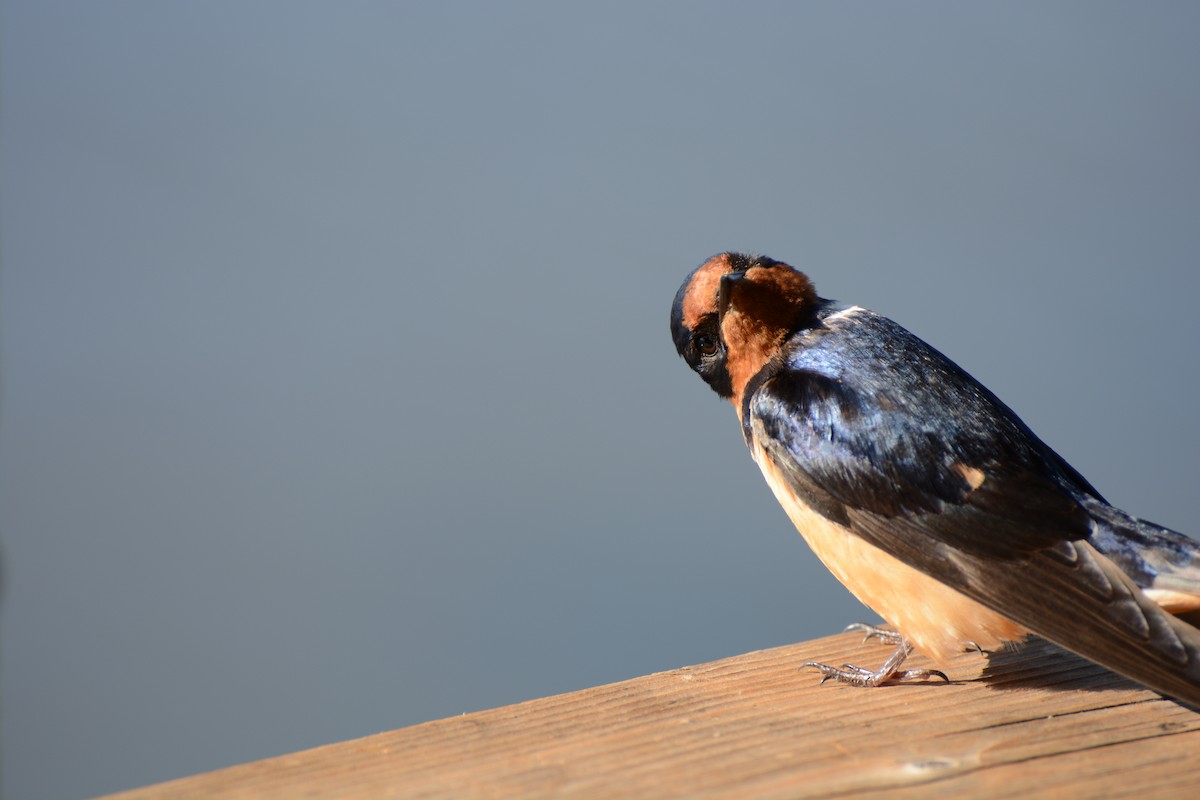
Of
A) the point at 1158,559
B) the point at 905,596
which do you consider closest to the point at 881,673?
the point at 905,596

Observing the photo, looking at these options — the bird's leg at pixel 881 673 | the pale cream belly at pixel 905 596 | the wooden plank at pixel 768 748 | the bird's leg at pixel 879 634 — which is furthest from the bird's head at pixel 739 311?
the wooden plank at pixel 768 748

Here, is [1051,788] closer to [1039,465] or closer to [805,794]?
[805,794]

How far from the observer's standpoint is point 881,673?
5.98ft

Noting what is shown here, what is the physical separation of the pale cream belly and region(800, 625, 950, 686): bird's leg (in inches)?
1.3

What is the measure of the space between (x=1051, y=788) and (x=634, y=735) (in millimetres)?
456

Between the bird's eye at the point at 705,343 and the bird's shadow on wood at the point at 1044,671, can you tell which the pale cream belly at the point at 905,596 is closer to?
the bird's shadow on wood at the point at 1044,671

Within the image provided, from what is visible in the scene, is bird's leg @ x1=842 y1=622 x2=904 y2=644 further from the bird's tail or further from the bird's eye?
the bird's eye

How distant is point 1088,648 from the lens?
1.58 metres

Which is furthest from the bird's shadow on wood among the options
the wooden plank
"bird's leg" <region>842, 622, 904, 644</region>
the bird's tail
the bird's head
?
the bird's head

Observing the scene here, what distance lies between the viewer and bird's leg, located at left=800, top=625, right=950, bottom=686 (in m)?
1.74

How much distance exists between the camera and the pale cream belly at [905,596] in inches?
72.1

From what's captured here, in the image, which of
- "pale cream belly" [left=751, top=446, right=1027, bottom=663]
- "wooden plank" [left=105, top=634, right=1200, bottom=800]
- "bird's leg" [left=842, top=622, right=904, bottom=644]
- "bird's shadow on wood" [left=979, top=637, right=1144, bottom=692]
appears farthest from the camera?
"bird's leg" [left=842, top=622, right=904, bottom=644]

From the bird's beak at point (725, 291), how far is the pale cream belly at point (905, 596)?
33 cm

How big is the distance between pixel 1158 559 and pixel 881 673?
16.9 inches
